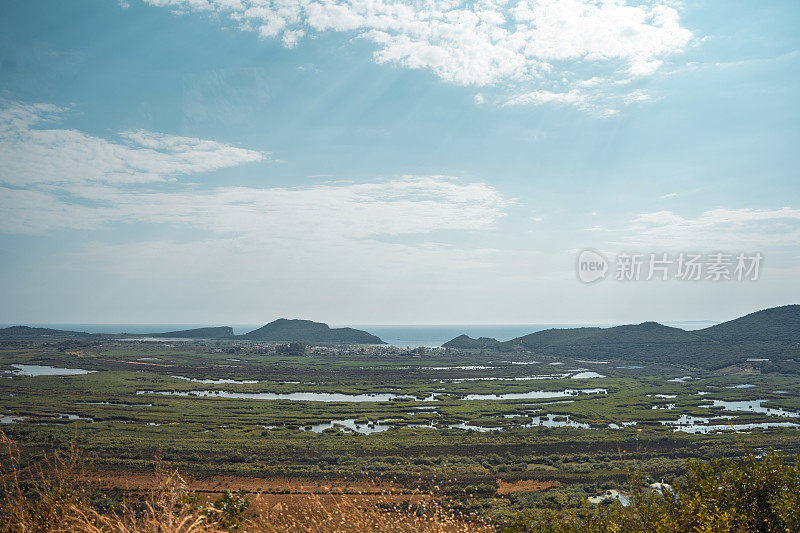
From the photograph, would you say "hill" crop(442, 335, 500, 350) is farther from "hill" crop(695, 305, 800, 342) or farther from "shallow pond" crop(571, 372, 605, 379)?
"shallow pond" crop(571, 372, 605, 379)

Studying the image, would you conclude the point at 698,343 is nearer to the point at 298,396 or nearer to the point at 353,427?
the point at 298,396

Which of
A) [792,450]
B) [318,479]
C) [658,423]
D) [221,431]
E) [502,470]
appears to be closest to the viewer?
[318,479]

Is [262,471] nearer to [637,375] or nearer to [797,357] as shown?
[637,375]

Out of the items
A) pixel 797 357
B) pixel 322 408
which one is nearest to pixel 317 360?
pixel 322 408

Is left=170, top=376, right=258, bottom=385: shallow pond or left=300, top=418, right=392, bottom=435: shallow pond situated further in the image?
left=170, top=376, right=258, bottom=385: shallow pond

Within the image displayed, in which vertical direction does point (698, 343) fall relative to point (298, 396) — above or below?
above

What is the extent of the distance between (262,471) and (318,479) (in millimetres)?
4043

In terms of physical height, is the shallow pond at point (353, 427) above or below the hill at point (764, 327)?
below

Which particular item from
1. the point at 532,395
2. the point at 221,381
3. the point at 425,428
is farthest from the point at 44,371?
the point at 532,395

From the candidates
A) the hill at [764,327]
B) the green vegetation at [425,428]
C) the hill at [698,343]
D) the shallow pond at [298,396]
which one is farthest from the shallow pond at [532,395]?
the hill at [764,327]

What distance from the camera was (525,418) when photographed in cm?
5053

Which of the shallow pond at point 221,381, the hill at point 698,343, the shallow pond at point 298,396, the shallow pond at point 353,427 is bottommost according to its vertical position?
the shallow pond at point 221,381

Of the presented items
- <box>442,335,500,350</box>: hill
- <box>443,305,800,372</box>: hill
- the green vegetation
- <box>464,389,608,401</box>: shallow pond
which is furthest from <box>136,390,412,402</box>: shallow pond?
<box>442,335,500,350</box>: hill

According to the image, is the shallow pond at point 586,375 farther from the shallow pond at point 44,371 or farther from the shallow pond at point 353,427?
the shallow pond at point 44,371
